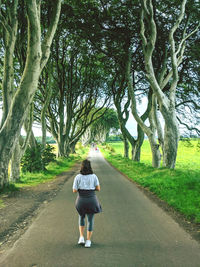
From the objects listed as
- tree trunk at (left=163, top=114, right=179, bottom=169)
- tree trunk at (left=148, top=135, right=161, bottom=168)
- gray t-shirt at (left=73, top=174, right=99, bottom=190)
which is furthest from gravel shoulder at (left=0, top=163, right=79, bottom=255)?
tree trunk at (left=148, top=135, right=161, bottom=168)

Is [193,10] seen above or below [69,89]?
above

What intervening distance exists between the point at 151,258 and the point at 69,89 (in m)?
20.0

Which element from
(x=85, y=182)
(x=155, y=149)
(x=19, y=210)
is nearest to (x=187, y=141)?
(x=155, y=149)

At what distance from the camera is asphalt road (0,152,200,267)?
3.38 m

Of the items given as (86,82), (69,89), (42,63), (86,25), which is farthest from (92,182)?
(86,82)

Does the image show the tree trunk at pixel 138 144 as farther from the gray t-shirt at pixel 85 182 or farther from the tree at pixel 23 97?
the gray t-shirt at pixel 85 182

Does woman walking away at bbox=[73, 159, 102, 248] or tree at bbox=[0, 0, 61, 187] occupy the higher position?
tree at bbox=[0, 0, 61, 187]

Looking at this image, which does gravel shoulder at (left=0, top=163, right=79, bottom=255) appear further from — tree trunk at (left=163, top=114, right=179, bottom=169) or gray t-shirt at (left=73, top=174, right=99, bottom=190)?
tree trunk at (left=163, top=114, right=179, bottom=169)

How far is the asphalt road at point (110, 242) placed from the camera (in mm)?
3377

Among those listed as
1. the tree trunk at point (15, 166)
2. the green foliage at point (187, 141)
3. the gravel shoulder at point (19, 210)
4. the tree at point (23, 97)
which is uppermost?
the tree at point (23, 97)

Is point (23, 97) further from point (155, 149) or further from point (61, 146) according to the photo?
point (61, 146)

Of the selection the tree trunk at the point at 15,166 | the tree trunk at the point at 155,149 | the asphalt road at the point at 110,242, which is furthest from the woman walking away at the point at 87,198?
the tree trunk at the point at 155,149

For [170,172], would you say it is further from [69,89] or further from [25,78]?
[69,89]

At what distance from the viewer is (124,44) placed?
15.8 meters
